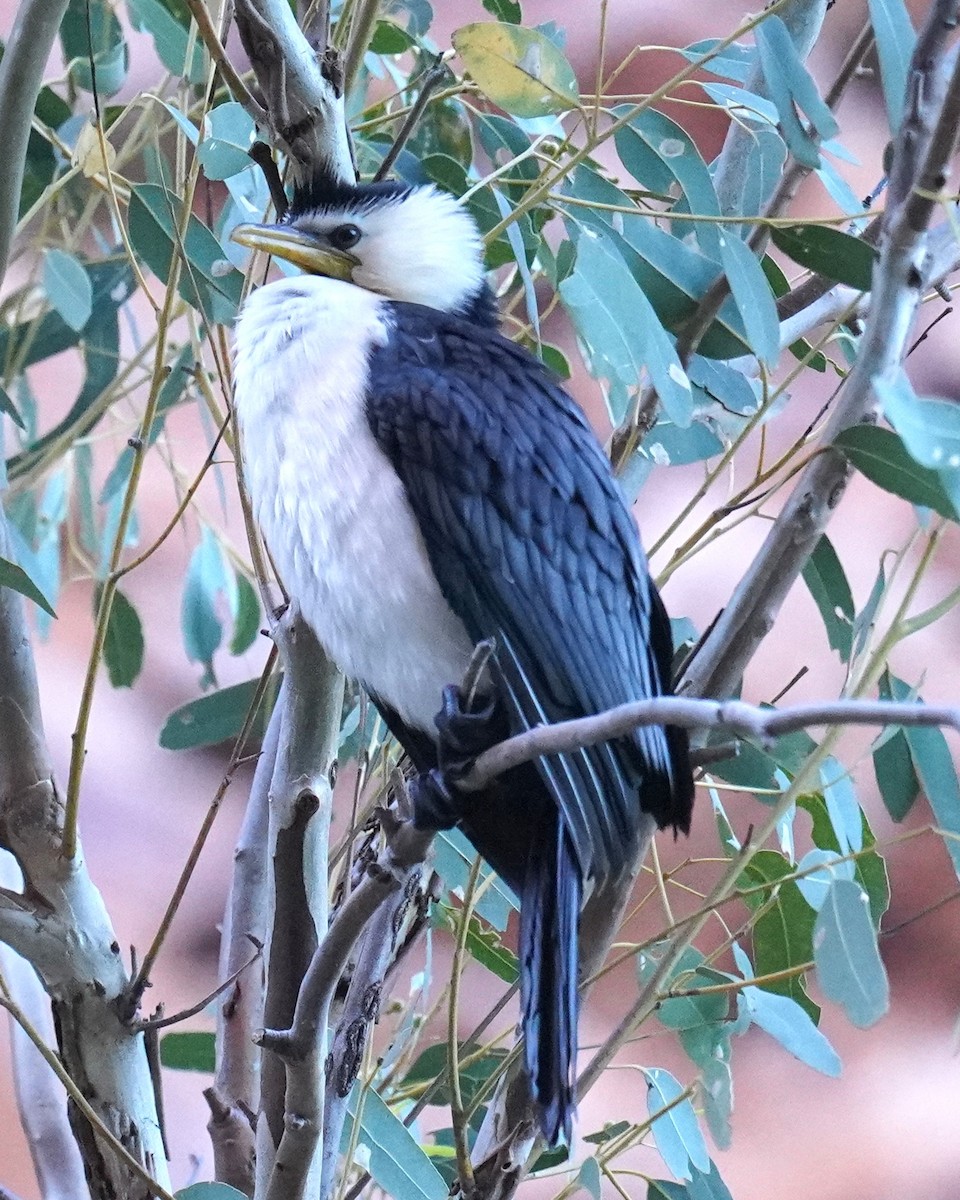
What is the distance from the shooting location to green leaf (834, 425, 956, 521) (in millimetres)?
686

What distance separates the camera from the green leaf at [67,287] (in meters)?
1.02

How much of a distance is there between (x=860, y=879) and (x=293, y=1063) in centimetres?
43

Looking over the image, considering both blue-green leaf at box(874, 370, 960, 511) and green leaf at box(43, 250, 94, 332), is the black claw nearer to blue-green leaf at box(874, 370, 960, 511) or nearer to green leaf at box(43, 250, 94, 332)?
blue-green leaf at box(874, 370, 960, 511)

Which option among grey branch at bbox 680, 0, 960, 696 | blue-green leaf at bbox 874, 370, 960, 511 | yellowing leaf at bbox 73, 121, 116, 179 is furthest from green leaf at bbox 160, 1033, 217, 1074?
blue-green leaf at bbox 874, 370, 960, 511

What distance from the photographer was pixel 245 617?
1.51m

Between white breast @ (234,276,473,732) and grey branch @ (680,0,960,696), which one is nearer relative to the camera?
grey branch @ (680,0,960,696)

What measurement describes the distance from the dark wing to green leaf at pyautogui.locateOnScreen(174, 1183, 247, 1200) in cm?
29

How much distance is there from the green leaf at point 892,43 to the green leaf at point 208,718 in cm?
69

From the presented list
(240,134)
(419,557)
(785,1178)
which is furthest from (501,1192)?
(785,1178)

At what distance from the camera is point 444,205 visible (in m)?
1.07

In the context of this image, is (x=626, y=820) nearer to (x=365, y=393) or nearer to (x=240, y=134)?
(x=365, y=393)

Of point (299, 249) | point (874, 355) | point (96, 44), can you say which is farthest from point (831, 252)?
point (96, 44)

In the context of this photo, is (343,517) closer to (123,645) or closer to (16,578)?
(16,578)

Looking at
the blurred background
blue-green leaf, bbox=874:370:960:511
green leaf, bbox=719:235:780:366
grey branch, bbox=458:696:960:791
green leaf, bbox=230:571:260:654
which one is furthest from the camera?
the blurred background
